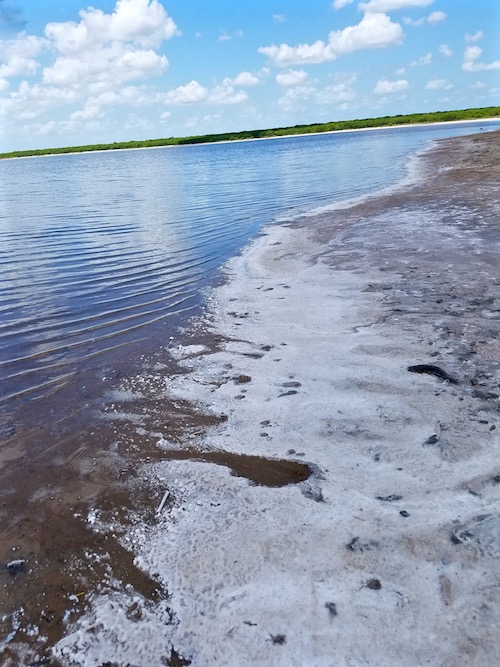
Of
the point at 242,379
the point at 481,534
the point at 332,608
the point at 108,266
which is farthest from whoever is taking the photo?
the point at 108,266

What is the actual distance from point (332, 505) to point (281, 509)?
1.18ft

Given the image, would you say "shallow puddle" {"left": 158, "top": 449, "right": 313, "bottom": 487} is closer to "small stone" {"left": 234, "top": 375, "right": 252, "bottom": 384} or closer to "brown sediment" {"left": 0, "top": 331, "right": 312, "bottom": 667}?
"brown sediment" {"left": 0, "top": 331, "right": 312, "bottom": 667}

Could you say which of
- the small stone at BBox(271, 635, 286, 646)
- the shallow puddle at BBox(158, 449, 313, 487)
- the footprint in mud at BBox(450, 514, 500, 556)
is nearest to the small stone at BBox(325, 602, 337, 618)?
the small stone at BBox(271, 635, 286, 646)

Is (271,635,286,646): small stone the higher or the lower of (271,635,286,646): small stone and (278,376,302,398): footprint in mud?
the lower

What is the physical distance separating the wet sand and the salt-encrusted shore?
1 cm

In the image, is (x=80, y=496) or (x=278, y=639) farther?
(x=80, y=496)

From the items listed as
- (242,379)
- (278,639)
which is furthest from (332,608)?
(242,379)

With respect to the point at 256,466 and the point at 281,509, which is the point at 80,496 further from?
the point at 281,509


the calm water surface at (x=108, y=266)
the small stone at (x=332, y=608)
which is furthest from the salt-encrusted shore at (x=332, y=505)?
the calm water surface at (x=108, y=266)

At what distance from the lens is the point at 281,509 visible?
3.63 m

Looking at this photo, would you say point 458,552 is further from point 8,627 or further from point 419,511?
point 8,627

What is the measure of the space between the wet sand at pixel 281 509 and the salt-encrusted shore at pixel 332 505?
0.01 meters

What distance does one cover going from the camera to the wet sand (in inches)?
108

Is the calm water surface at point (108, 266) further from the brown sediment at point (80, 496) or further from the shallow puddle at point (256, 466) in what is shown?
the shallow puddle at point (256, 466)
